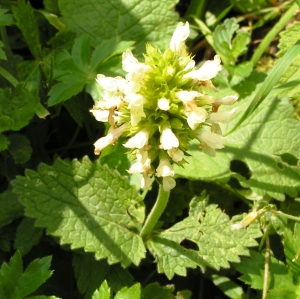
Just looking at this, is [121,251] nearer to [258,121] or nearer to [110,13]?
[258,121]

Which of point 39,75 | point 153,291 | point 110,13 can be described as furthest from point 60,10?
point 153,291

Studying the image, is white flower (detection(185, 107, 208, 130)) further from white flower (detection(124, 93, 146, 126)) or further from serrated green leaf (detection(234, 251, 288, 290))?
serrated green leaf (detection(234, 251, 288, 290))

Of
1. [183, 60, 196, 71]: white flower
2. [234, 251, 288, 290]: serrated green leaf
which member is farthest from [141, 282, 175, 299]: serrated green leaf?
[183, 60, 196, 71]: white flower

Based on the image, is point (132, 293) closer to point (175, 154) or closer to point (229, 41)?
point (175, 154)

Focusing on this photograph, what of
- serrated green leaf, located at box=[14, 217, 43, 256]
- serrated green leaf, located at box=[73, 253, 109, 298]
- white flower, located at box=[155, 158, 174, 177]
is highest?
white flower, located at box=[155, 158, 174, 177]

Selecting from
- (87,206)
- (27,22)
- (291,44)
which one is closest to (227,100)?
(87,206)

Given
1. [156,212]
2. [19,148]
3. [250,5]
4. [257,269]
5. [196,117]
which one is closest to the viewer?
[196,117]
